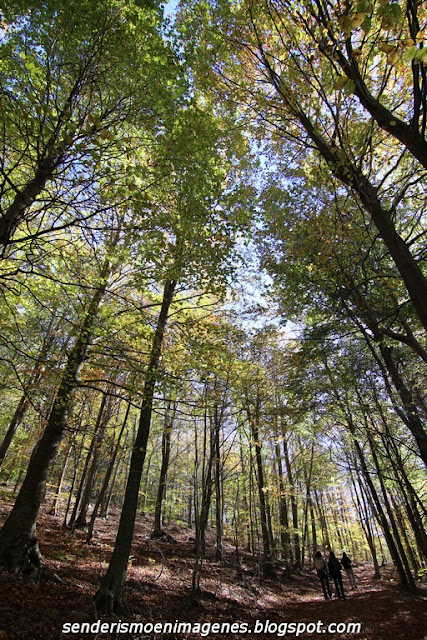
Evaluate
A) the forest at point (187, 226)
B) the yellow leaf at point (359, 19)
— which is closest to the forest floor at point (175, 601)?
the forest at point (187, 226)

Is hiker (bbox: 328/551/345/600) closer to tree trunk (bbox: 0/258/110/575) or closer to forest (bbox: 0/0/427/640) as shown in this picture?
forest (bbox: 0/0/427/640)

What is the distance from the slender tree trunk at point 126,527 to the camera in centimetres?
512

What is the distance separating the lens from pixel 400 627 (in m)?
6.71

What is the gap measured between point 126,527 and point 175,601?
8.37 feet

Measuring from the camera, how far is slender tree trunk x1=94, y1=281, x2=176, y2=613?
201 inches

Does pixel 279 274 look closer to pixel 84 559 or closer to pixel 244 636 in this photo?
pixel 244 636

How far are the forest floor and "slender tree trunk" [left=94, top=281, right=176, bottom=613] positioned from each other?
0.79 ft

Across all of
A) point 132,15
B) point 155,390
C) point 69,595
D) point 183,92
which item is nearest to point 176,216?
point 183,92

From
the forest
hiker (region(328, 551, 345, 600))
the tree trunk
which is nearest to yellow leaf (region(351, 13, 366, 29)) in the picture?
the forest

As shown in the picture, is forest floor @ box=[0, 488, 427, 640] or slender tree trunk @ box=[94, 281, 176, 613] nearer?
forest floor @ box=[0, 488, 427, 640]

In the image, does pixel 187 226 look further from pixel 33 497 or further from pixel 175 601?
pixel 175 601

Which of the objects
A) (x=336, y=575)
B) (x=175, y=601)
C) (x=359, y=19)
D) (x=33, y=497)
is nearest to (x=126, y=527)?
(x=33, y=497)

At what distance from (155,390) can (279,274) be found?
5.06 m

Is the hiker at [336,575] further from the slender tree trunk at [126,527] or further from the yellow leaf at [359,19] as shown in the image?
the yellow leaf at [359,19]
